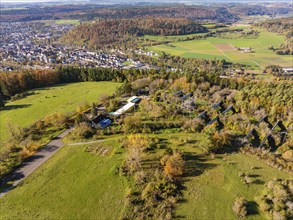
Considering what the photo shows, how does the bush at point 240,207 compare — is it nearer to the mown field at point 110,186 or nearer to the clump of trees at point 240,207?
the clump of trees at point 240,207

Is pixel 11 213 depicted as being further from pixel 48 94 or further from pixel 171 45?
pixel 171 45

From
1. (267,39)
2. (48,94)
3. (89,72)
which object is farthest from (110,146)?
(267,39)

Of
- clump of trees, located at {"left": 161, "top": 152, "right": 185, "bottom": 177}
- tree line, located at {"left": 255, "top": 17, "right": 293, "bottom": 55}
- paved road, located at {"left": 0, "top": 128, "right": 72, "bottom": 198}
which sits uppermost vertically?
tree line, located at {"left": 255, "top": 17, "right": 293, "bottom": 55}

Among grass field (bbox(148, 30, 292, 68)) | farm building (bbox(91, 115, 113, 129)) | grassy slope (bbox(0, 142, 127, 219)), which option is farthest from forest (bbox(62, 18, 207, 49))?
grassy slope (bbox(0, 142, 127, 219))

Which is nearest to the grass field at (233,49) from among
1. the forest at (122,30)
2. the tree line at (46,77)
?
the forest at (122,30)

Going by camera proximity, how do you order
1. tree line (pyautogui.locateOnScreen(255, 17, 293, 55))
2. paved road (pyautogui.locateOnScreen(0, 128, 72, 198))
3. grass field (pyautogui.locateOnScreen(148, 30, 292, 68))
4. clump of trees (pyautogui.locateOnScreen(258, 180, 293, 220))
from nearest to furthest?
clump of trees (pyautogui.locateOnScreen(258, 180, 293, 220))
paved road (pyautogui.locateOnScreen(0, 128, 72, 198))
grass field (pyautogui.locateOnScreen(148, 30, 292, 68))
tree line (pyautogui.locateOnScreen(255, 17, 293, 55))

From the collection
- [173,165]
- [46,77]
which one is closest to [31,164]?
[173,165]

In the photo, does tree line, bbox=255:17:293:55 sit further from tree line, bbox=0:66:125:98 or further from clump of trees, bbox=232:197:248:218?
clump of trees, bbox=232:197:248:218

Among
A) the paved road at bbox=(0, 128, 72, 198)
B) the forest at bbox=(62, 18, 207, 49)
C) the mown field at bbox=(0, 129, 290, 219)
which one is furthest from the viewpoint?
the forest at bbox=(62, 18, 207, 49)
